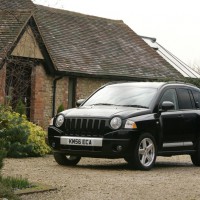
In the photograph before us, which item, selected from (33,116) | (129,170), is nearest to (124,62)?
(33,116)

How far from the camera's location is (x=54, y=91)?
2692 centimetres

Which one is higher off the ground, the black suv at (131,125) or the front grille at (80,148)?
the black suv at (131,125)

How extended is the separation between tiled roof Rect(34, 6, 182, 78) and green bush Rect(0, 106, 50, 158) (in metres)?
9.45

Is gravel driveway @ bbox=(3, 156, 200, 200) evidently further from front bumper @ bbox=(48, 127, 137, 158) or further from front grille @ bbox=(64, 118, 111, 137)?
front grille @ bbox=(64, 118, 111, 137)

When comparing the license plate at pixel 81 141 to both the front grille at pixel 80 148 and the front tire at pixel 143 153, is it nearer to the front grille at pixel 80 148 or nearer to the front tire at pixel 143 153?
the front grille at pixel 80 148

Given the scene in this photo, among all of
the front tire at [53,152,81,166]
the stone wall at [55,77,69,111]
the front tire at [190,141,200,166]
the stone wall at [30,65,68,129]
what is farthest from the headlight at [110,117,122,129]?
the stone wall at [55,77,69,111]

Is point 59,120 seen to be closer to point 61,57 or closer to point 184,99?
point 184,99

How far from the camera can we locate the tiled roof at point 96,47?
2842cm

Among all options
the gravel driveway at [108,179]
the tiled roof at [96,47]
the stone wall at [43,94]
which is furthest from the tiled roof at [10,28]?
the gravel driveway at [108,179]

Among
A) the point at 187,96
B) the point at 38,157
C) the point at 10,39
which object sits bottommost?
the point at 38,157

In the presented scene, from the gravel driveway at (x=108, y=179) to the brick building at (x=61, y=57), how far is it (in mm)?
6096

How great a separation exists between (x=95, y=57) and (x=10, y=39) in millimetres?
7617

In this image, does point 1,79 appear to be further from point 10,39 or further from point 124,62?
point 124,62

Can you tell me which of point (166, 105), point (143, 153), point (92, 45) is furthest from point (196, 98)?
point (92, 45)
